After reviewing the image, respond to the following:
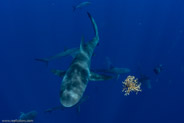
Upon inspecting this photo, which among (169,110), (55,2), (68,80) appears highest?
(55,2)

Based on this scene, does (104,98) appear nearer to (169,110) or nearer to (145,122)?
(145,122)

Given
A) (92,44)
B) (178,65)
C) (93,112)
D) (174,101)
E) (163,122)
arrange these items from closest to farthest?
(92,44) → (93,112) → (163,122) → (174,101) → (178,65)

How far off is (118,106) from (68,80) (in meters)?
12.7

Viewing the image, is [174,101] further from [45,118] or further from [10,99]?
[10,99]

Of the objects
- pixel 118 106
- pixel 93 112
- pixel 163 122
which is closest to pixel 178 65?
pixel 163 122

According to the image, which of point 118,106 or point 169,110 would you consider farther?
point 169,110

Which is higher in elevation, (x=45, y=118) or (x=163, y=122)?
(x=45, y=118)

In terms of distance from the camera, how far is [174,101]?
18.2 meters

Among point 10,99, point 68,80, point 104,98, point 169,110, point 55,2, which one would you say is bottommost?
point 68,80

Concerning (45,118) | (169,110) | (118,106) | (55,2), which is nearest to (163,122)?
(169,110)

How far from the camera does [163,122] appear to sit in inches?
670

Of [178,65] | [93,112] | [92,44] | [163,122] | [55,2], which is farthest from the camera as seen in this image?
[55,2]

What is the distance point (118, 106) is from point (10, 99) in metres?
9.97

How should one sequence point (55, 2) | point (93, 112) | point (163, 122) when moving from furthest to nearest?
point (55, 2)
point (163, 122)
point (93, 112)
